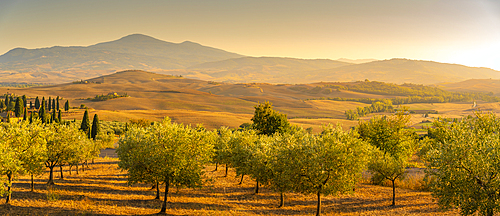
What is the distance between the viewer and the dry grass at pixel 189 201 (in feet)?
103

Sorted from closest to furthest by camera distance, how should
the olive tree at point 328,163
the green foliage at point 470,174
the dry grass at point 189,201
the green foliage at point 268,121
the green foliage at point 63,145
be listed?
1. the green foliage at point 470,174
2. the olive tree at point 328,163
3. the dry grass at point 189,201
4. the green foliage at point 63,145
5. the green foliage at point 268,121

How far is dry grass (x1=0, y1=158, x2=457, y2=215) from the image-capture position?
31297 millimetres

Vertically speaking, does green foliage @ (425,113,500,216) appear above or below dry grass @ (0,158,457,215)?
above

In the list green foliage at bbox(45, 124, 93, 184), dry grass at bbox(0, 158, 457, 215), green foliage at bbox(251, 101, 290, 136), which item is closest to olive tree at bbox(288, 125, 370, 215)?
dry grass at bbox(0, 158, 457, 215)

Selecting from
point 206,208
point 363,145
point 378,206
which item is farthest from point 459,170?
point 206,208

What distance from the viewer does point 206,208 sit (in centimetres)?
3434

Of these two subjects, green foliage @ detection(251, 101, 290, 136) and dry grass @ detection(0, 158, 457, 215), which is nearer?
dry grass @ detection(0, 158, 457, 215)

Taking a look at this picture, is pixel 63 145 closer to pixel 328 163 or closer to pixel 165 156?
pixel 165 156

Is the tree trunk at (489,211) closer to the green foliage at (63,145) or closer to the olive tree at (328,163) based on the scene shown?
the olive tree at (328,163)

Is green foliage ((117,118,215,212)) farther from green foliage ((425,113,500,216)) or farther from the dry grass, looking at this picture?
green foliage ((425,113,500,216))

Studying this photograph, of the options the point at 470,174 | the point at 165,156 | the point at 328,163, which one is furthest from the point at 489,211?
the point at 165,156

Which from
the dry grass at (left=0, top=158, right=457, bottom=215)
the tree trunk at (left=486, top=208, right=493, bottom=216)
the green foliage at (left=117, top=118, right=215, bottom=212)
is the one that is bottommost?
the dry grass at (left=0, top=158, right=457, bottom=215)

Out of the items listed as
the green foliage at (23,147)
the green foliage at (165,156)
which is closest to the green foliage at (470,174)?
the green foliage at (165,156)

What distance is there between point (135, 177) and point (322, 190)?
18.2 metres
